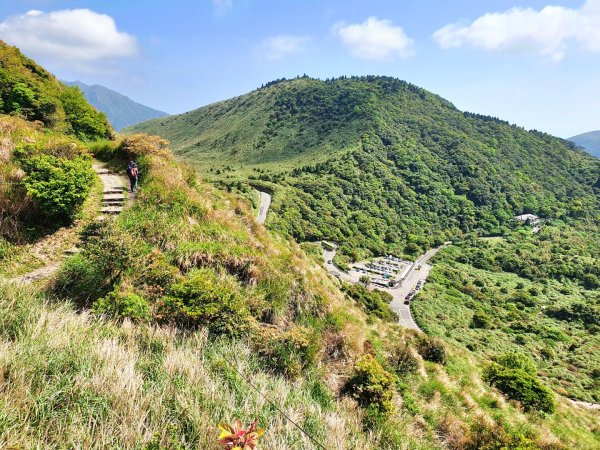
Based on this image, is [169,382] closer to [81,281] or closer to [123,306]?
[123,306]

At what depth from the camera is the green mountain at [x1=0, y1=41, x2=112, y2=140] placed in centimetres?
1828

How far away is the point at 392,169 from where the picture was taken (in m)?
144

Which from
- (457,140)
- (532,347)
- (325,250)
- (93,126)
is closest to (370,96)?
(457,140)

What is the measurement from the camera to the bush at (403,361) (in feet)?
36.0

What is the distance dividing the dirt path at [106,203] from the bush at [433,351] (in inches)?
571

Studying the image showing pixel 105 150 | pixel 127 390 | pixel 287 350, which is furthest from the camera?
pixel 105 150

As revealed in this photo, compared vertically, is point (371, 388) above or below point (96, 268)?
below

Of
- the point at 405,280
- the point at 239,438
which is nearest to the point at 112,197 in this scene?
the point at 239,438

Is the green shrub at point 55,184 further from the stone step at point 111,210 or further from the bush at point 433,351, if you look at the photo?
the bush at point 433,351

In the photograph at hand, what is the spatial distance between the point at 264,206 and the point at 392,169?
75.5 meters

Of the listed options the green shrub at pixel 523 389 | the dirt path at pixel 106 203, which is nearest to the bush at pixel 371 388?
the dirt path at pixel 106 203

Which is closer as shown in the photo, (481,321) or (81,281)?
(81,281)

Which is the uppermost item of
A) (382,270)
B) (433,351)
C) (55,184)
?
(55,184)

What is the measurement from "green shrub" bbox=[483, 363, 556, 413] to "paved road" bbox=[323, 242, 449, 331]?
4366cm
